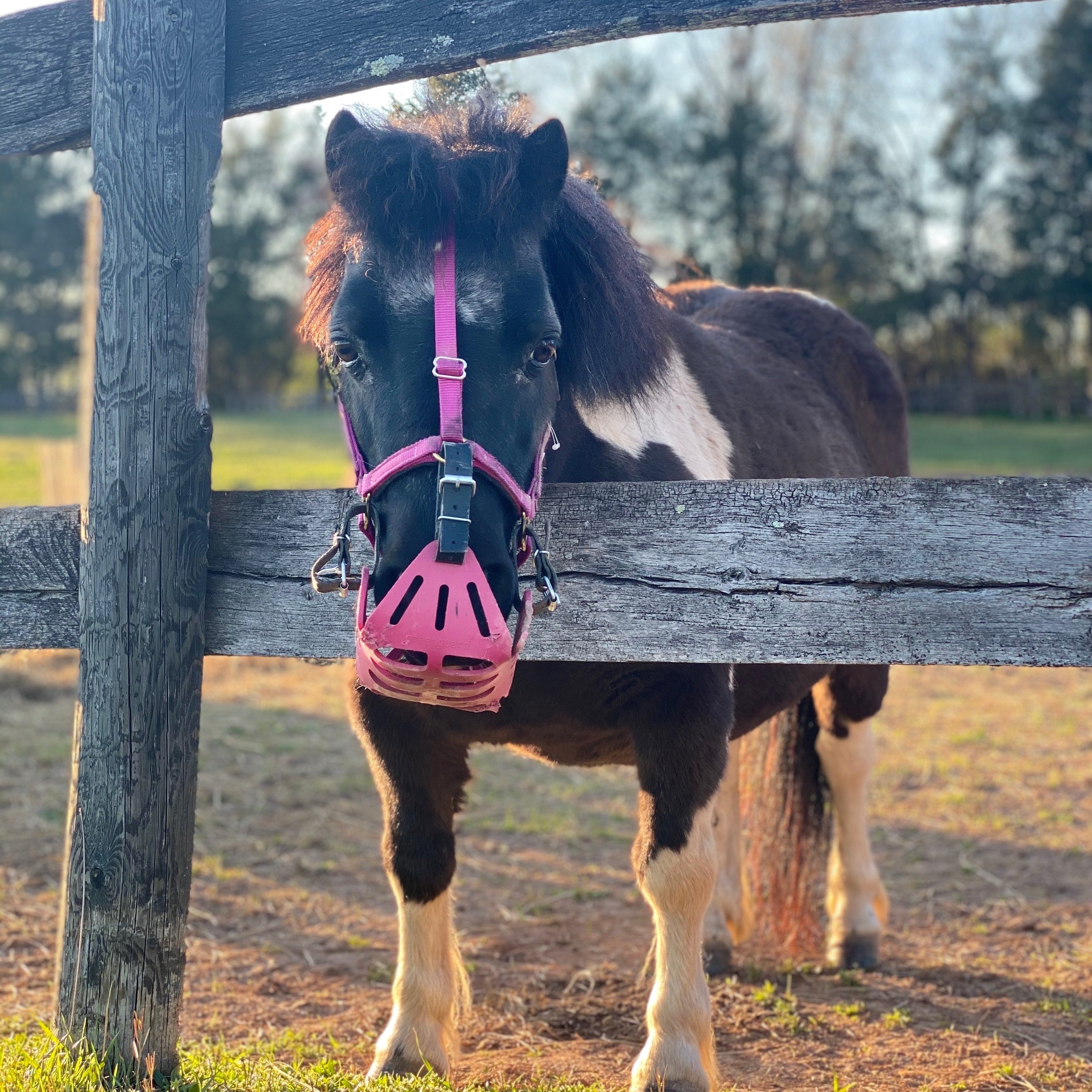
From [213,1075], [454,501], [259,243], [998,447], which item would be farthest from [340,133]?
[259,243]

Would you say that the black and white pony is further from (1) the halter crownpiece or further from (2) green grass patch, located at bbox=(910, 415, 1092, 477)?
(2) green grass patch, located at bbox=(910, 415, 1092, 477)

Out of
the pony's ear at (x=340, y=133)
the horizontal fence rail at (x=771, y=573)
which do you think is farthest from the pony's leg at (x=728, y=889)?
the pony's ear at (x=340, y=133)

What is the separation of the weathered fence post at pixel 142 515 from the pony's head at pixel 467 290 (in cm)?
35

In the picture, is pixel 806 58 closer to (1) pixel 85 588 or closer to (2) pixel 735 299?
(2) pixel 735 299

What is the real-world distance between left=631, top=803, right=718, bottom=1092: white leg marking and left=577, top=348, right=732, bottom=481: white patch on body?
3.03ft

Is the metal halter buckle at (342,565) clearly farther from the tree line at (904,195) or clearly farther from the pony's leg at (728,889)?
the tree line at (904,195)

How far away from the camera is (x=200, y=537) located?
240 cm

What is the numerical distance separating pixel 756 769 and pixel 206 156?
9.95ft

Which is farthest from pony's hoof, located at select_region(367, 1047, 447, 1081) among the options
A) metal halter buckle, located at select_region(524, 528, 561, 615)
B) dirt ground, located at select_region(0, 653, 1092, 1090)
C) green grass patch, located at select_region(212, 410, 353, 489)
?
green grass patch, located at select_region(212, 410, 353, 489)

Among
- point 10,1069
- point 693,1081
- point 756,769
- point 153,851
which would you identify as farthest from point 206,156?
point 756,769

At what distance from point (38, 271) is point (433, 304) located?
153 ft

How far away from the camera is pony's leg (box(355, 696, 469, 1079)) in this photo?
2732 millimetres

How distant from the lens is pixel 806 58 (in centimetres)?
3012

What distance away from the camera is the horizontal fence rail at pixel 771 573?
1.98 m
